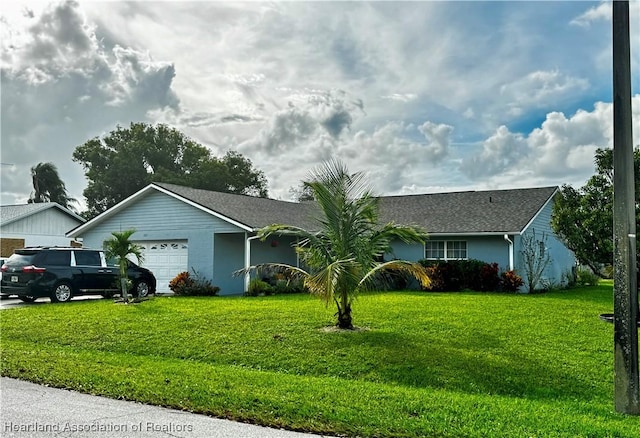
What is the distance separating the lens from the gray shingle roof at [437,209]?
21.9 m

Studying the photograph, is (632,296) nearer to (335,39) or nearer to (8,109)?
(335,39)

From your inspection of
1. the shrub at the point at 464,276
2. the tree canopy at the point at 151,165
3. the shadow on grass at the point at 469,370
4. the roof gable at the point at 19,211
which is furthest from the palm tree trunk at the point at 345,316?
the tree canopy at the point at 151,165

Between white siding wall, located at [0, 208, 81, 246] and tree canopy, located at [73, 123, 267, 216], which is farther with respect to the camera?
tree canopy, located at [73, 123, 267, 216]

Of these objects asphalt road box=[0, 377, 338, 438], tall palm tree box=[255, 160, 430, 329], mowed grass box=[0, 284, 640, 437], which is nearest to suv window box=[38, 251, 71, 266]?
mowed grass box=[0, 284, 640, 437]

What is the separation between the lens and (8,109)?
14.7 metres

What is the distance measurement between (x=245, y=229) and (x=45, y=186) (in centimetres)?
3451

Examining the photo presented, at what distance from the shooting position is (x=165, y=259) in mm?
23062

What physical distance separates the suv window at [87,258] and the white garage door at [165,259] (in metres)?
4.22

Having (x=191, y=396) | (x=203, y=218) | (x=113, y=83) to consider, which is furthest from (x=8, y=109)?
(x=191, y=396)

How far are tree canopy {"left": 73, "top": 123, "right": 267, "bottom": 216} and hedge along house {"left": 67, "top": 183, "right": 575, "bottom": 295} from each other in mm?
24913

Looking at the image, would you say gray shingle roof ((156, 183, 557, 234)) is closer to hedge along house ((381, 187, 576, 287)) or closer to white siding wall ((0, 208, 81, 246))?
hedge along house ((381, 187, 576, 287))

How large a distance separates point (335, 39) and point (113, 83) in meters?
7.55

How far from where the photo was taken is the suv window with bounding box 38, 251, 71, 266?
1725 centimetres

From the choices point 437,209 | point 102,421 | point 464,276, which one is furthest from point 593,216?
point 102,421
